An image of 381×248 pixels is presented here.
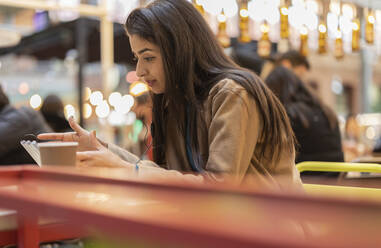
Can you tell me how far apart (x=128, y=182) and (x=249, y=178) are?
0.76 m

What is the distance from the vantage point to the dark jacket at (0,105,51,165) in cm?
296

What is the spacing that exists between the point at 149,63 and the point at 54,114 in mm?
2848

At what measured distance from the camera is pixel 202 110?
1.63 metres

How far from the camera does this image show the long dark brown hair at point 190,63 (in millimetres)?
1591

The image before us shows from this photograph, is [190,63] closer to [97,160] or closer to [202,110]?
[202,110]

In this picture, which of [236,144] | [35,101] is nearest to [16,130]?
[236,144]

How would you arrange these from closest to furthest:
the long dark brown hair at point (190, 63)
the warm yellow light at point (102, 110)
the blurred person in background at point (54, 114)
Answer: the long dark brown hair at point (190, 63) < the blurred person in background at point (54, 114) < the warm yellow light at point (102, 110)

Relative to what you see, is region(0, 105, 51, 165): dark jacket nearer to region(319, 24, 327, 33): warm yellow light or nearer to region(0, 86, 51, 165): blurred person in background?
region(0, 86, 51, 165): blurred person in background

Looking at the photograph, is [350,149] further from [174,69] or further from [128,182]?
[128,182]

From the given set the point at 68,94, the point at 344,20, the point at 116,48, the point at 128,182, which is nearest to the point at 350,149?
the point at 344,20

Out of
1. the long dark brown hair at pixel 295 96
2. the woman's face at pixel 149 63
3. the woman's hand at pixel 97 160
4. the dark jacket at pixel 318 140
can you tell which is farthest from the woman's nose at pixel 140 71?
the dark jacket at pixel 318 140

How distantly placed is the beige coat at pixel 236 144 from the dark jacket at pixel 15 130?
1652mm

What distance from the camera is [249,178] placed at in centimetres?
151

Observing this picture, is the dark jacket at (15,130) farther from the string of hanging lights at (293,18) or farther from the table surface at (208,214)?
the table surface at (208,214)
